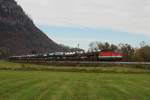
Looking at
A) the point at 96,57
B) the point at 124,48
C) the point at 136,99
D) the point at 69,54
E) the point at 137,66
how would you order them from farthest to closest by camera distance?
the point at 124,48
the point at 69,54
the point at 96,57
the point at 137,66
the point at 136,99

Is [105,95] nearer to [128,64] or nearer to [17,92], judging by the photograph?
[17,92]

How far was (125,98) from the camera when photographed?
18234mm

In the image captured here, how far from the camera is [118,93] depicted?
66.5 feet

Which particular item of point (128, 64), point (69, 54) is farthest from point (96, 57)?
point (128, 64)

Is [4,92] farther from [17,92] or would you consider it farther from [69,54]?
[69,54]

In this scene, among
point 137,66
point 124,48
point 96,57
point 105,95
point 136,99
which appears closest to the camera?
point 136,99

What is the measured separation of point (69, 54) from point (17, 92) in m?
75.2

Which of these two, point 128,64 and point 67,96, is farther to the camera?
point 128,64

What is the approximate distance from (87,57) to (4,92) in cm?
6994

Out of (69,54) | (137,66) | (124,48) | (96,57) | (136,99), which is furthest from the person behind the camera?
(124,48)

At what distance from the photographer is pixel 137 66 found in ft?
212

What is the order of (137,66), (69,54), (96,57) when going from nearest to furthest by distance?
(137,66), (96,57), (69,54)

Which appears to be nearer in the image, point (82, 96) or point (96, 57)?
point (82, 96)

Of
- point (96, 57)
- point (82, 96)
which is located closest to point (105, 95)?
point (82, 96)
